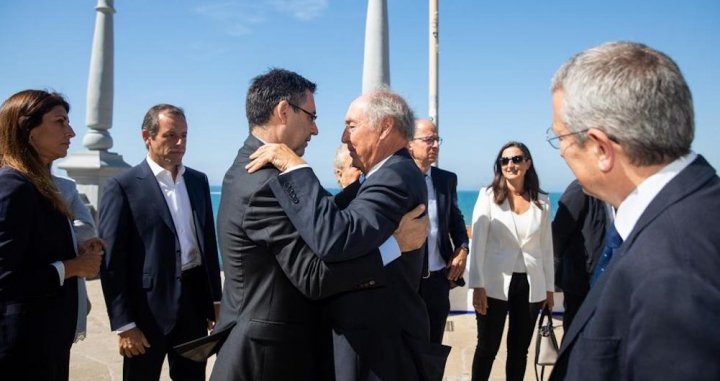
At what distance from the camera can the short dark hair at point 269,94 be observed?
2.17 m

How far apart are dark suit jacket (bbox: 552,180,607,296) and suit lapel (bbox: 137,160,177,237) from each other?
298 centimetres

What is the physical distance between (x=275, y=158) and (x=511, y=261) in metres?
2.85

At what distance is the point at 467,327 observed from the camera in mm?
6273

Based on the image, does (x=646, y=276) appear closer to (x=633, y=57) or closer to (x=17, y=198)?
(x=633, y=57)

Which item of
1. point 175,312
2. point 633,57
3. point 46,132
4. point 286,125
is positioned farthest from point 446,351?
point 46,132

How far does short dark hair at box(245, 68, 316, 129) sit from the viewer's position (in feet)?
7.13

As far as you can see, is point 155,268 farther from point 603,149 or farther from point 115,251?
point 603,149

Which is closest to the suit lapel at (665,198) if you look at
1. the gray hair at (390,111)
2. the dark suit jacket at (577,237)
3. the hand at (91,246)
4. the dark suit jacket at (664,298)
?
the dark suit jacket at (664,298)

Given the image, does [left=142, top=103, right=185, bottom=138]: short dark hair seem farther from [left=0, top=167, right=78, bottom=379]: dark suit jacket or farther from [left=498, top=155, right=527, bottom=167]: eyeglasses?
[left=498, top=155, right=527, bottom=167]: eyeglasses

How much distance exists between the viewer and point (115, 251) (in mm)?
3074

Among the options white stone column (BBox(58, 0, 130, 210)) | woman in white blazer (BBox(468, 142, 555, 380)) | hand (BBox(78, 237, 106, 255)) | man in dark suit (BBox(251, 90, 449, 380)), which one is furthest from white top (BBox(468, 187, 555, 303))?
white stone column (BBox(58, 0, 130, 210))

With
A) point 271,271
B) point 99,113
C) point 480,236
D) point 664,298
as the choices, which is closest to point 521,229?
point 480,236

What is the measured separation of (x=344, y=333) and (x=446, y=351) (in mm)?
419

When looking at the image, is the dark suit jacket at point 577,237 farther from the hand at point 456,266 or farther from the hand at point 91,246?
the hand at point 91,246
